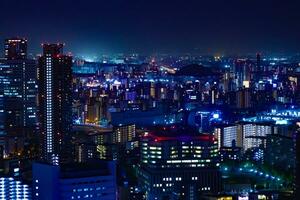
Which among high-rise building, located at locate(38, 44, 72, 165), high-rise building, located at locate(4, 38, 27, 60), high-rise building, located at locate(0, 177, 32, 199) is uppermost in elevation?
high-rise building, located at locate(4, 38, 27, 60)

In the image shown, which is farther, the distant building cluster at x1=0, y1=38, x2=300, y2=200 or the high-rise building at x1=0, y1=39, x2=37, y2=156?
the high-rise building at x1=0, y1=39, x2=37, y2=156

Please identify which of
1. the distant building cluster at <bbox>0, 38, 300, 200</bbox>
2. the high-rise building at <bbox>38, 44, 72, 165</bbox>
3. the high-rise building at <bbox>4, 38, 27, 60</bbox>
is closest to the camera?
the distant building cluster at <bbox>0, 38, 300, 200</bbox>

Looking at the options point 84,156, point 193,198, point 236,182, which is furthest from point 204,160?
point 84,156

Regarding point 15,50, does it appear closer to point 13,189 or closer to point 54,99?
point 54,99

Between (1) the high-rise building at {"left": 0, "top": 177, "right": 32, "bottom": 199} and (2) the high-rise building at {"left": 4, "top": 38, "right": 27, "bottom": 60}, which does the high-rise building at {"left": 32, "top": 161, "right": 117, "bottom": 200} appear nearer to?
(1) the high-rise building at {"left": 0, "top": 177, "right": 32, "bottom": 199}

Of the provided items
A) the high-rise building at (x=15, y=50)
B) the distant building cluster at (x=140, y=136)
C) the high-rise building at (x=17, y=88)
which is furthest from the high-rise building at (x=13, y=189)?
the high-rise building at (x=15, y=50)

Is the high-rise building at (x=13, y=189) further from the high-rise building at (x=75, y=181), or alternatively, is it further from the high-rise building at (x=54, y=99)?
the high-rise building at (x=54, y=99)

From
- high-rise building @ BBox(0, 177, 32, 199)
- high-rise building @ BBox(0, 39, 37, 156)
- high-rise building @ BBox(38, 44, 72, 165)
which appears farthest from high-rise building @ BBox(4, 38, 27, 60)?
high-rise building @ BBox(0, 177, 32, 199)
